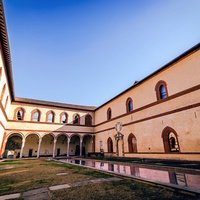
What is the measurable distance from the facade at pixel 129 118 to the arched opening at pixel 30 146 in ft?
0.56

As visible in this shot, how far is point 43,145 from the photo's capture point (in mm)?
27359

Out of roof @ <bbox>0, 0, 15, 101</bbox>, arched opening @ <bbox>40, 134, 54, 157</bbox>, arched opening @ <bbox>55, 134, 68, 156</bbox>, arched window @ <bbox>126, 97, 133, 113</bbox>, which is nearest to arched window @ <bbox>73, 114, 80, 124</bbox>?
arched opening @ <bbox>55, 134, 68, 156</bbox>

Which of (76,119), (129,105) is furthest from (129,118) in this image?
(76,119)

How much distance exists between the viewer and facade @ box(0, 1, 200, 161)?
1155 cm

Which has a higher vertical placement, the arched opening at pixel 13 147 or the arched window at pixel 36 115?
the arched window at pixel 36 115

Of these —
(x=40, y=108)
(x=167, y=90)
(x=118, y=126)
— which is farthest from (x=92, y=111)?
(x=167, y=90)

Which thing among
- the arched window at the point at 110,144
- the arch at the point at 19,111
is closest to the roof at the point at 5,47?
the arch at the point at 19,111

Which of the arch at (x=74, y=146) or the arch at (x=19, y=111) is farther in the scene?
the arch at (x=74, y=146)

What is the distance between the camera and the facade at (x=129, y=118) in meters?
11.5

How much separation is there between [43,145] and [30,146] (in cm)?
233

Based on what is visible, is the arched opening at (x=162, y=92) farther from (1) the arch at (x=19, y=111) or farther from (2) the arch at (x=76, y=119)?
(1) the arch at (x=19, y=111)

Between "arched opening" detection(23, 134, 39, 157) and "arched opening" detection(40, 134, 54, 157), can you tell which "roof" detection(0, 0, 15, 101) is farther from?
"arched opening" detection(40, 134, 54, 157)

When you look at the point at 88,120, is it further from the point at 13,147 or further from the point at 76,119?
the point at 13,147

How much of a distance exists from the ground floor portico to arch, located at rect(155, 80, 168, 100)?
56.7 feet
